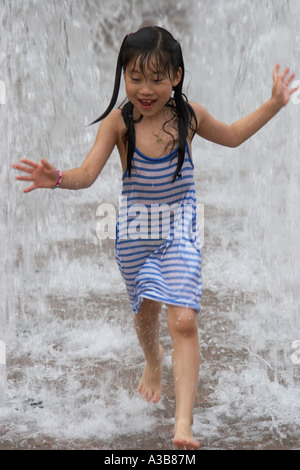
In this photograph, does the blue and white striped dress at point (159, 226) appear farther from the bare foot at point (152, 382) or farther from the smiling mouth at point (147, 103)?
the bare foot at point (152, 382)

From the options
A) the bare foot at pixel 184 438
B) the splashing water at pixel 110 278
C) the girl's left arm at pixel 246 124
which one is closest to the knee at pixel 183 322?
the bare foot at pixel 184 438

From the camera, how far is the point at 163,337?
158 inches

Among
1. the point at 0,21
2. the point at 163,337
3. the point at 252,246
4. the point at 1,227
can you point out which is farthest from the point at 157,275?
the point at 0,21

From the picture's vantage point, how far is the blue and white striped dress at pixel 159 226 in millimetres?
2777

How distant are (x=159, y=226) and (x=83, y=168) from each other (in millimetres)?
380

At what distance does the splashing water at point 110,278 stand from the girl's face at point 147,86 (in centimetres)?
132

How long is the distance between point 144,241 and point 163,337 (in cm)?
121

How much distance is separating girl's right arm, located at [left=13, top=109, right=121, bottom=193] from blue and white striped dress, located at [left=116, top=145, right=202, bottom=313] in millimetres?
125

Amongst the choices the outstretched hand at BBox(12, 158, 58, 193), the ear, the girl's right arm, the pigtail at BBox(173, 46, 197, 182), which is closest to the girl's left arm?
the pigtail at BBox(173, 46, 197, 182)

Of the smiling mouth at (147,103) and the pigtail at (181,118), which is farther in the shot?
the pigtail at (181,118)

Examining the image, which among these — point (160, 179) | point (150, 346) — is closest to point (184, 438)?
point (150, 346)

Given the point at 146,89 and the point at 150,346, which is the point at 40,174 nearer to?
the point at 146,89

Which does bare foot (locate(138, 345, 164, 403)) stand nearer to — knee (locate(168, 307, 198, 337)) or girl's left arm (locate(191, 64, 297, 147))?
knee (locate(168, 307, 198, 337))

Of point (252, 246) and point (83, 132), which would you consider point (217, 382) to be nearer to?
point (252, 246)
